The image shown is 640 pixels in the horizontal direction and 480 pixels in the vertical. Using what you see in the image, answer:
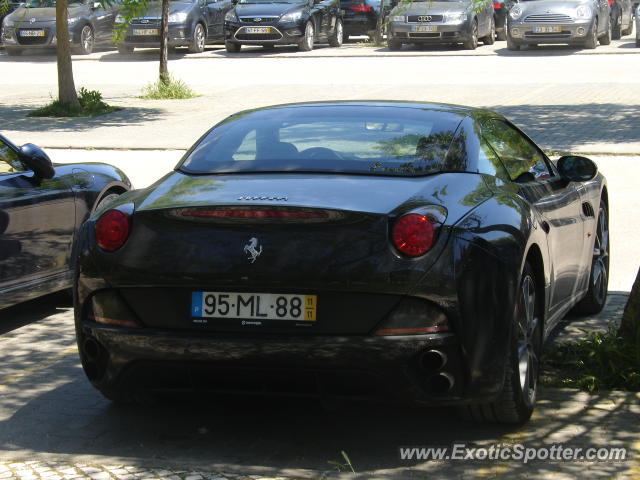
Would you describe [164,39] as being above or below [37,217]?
above

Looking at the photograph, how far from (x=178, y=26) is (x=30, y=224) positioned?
25.7 m

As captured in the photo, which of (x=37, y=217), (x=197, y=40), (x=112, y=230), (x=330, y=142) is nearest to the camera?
(x=112, y=230)

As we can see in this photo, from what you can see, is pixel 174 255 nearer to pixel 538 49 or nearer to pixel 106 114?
pixel 106 114

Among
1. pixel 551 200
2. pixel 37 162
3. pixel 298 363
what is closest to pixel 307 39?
pixel 37 162

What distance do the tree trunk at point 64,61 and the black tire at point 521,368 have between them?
14.9m

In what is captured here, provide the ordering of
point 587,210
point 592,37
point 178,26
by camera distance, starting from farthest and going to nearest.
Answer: point 178,26 → point 592,37 → point 587,210

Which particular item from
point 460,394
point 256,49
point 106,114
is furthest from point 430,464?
point 256,49

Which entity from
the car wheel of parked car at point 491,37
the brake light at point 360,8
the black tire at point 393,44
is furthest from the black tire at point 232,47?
the car wheel of parked car at point 491,37

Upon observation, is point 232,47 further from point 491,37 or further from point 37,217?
point 37,217

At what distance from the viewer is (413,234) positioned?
4539mm

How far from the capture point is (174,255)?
4.71 metres

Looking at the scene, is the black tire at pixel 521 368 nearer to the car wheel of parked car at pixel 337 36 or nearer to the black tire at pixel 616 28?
the car wheel of parked car at pixel 337 36

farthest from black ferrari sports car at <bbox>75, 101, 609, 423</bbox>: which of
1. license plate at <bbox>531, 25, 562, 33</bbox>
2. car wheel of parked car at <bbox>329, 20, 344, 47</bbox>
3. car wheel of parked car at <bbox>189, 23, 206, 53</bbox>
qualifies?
car wheel of parked car at <bbox>329, 20, 344, 47</bbox>

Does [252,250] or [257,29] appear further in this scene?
[257,29]
